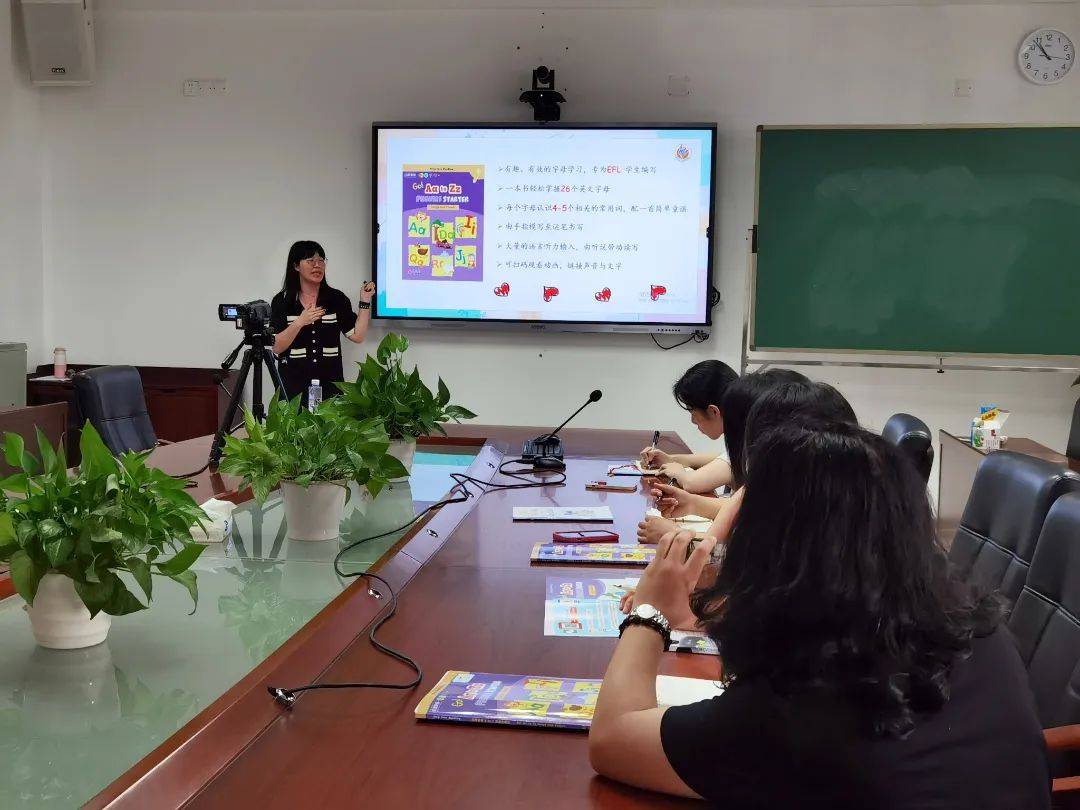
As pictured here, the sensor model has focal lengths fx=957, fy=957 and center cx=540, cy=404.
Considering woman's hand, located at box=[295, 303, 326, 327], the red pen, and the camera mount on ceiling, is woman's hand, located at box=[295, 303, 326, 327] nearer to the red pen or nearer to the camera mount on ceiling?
the camera mount on ceiling

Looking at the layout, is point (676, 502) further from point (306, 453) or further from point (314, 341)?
point (314, 341)

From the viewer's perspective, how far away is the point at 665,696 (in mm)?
1220

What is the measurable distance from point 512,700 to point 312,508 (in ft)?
2.63

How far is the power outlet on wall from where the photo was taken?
17.3ft

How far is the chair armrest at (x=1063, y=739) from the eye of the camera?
1.30 m

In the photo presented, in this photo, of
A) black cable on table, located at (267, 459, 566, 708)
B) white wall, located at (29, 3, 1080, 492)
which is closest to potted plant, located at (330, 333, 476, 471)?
black cable on table, located at (267, 459, 566, 708)

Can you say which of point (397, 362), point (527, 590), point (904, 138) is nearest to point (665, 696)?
point (527, 590)

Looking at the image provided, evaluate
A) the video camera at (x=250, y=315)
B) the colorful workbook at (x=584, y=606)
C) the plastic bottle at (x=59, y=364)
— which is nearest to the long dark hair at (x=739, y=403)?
the colorful workbook at (x=584, y=606)

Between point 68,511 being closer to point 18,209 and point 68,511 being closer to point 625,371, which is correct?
point 625,371

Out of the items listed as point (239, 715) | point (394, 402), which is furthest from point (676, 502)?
point (239, 715)

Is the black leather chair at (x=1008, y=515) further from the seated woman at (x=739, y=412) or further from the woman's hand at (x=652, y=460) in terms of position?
the woman's hand at (x=652, y=460)

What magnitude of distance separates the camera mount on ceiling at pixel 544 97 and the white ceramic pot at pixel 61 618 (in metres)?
4.15

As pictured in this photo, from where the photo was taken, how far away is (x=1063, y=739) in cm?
130

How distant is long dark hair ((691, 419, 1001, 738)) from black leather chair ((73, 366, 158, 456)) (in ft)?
8.74
